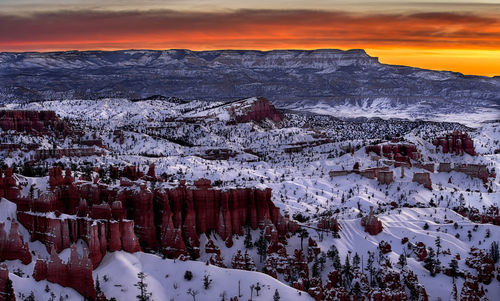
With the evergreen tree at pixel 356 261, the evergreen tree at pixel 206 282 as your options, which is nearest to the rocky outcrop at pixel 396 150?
the evergreen tree at pixel 356 261

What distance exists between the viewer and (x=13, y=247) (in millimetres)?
84375

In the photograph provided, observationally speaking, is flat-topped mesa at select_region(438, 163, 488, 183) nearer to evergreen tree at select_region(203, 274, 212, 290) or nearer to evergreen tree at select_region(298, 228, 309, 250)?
evergreen tree at select_region(298, 228, 309, 250)

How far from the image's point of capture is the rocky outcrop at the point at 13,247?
276 feet

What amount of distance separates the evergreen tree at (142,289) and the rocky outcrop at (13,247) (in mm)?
15670

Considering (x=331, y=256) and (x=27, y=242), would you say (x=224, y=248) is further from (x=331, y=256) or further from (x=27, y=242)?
(x=27, y=242)

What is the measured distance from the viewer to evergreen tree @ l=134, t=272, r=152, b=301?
7825cm

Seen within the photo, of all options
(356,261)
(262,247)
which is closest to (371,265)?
(356,261)

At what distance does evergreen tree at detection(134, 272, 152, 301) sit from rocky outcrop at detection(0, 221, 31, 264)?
15.7 m

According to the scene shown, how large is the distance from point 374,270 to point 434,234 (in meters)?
19.0

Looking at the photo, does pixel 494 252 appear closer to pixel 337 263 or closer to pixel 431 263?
pixel 431 263

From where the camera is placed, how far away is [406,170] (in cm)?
16800

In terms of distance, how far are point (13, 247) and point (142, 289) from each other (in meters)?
19.1

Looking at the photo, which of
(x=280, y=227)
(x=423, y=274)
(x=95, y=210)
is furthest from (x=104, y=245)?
(x=423, y=274)

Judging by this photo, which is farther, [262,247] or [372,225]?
[372,225]
